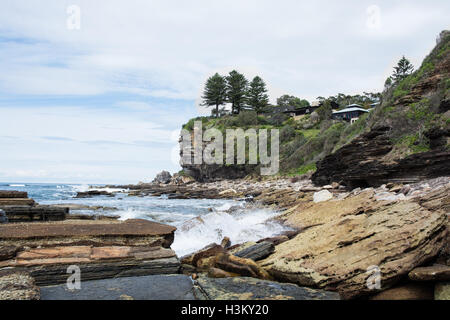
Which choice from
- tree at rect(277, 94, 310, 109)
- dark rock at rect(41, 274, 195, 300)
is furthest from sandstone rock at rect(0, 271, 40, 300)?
tree at rect(277, 94, 310, 109)

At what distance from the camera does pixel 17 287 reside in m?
2.50

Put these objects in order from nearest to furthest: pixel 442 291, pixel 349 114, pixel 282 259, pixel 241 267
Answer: pixel 442 291, pixel 241 267, pixel 282 259, pixel 349 114

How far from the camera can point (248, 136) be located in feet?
187

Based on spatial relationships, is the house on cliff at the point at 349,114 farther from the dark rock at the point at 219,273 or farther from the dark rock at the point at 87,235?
the dark rock at the point at 87,235

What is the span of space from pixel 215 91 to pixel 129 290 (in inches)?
2872

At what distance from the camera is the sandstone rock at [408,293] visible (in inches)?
138

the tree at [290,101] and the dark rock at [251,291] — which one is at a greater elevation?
the tree at [290,101]

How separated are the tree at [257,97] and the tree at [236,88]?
1651 millimetres

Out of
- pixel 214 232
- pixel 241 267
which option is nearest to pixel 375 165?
pixel 214 232

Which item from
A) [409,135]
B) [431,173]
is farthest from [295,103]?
[431,173]

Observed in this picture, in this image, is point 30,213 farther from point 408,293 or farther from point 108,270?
point 408,293

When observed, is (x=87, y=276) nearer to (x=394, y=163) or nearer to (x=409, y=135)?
(x=394, y=163)

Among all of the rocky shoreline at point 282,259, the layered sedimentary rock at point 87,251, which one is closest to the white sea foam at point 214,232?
the rocky shoreline at point 282,259
